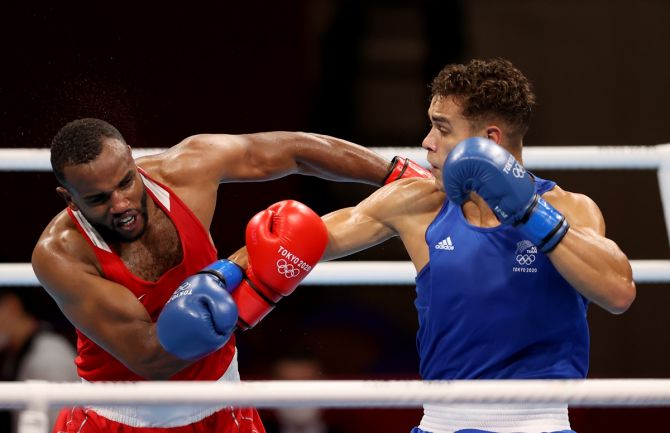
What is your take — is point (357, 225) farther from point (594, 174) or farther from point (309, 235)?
point (594, 174)

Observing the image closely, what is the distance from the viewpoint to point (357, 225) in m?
2.25

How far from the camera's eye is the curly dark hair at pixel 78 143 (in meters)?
2.24

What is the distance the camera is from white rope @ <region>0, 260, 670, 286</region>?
2.63m

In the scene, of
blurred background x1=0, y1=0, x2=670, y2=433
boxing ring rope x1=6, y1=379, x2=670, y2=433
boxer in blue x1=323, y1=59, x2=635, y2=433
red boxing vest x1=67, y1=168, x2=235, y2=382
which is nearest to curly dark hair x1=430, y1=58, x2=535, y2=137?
boxer in blue x1=323, y1=59, x2=635, y2=433

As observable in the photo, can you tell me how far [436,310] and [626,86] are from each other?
12.4ft

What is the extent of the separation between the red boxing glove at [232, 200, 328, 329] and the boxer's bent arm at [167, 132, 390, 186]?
1.36ft

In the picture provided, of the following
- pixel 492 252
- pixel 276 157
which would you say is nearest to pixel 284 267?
pixel 492 252

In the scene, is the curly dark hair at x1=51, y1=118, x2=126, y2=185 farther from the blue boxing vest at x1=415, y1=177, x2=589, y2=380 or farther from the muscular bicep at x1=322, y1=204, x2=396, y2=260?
the blue boxing vest at x1=415, y1=177, x2=589, y2=380

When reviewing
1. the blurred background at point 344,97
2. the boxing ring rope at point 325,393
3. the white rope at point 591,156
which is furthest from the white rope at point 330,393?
the blurred background at point 344,97

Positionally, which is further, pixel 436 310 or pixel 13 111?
pixel 13 111

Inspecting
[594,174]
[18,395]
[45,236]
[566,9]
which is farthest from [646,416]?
[18,395]

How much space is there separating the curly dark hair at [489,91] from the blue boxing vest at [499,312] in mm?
256

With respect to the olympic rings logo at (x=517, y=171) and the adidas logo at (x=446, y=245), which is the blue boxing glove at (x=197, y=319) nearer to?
the adidas logo at (x=446, y=245)

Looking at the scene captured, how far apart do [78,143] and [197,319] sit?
1.82 ft
